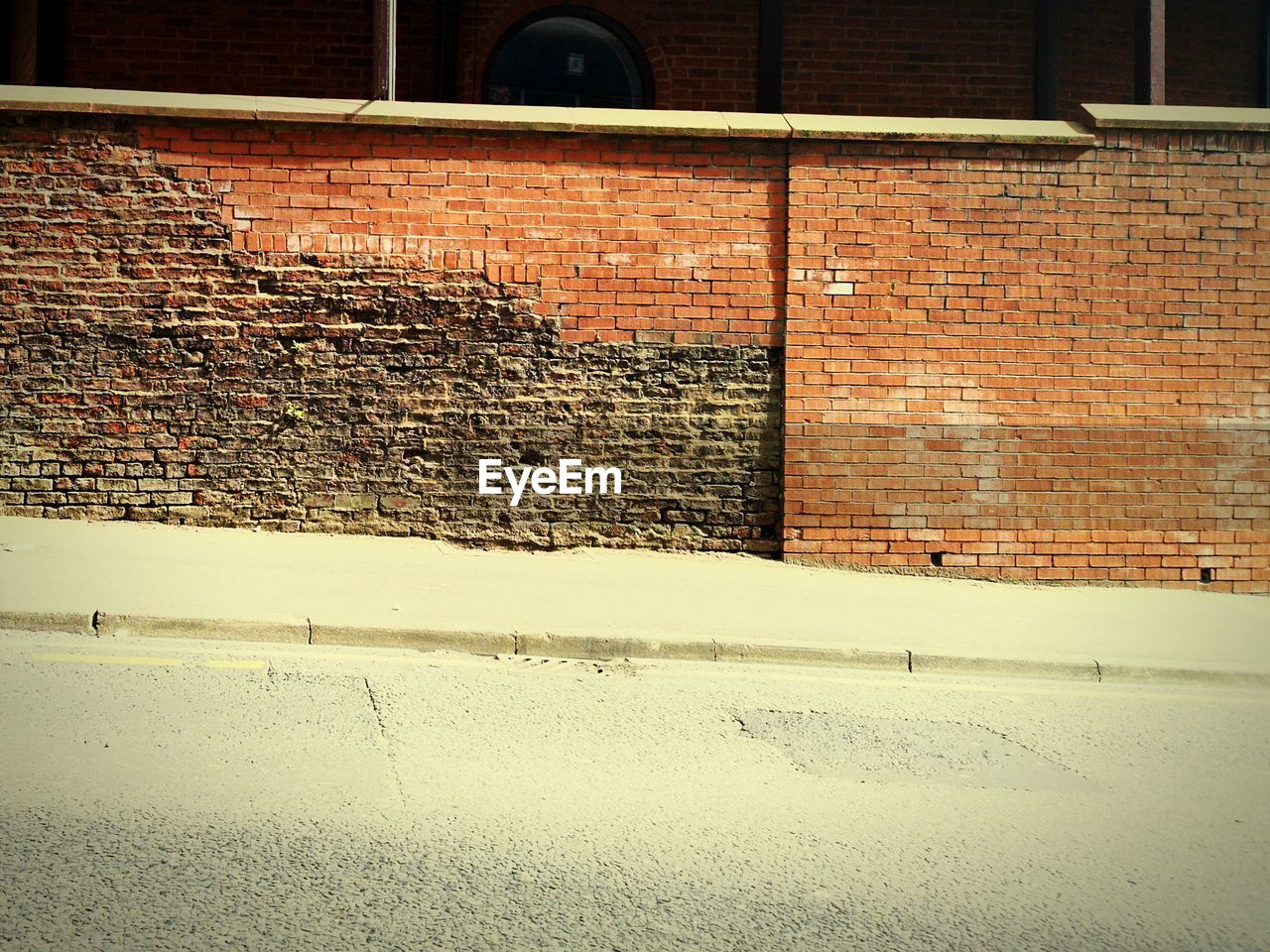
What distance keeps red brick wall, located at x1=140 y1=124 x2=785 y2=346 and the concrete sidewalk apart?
1.94m

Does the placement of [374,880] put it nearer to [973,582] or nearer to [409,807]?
[409,807]

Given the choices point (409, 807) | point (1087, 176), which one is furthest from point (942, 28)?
point (409, 807)

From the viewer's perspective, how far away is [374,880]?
3533 mm

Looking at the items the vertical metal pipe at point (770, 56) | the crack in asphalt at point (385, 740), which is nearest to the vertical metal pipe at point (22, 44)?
the vertical metal pipe at point (770, 56)

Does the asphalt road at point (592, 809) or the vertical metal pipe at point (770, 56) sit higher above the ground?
the vertical metal pipe at point (770, 56)

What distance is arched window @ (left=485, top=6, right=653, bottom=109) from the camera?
1241 cm

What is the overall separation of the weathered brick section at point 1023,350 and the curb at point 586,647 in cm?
249

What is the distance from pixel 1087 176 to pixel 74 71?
9402 mm

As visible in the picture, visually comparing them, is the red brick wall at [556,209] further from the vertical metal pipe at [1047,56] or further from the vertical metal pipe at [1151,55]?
the vertical metal pipe at [1047,56]

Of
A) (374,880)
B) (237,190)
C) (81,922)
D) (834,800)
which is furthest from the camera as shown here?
(237,190)

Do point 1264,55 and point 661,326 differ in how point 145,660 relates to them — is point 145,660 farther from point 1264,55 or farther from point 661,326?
point 1264,55

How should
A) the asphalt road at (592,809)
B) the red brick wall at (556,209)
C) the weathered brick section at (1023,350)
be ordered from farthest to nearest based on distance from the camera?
the weathered brick section at (1023,350) → the red brick wall at (556,209) → the asphalt road at (592,809)

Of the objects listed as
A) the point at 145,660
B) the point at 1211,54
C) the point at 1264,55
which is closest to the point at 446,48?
the point at 145,660

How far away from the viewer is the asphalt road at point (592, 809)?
3352 millimetres
